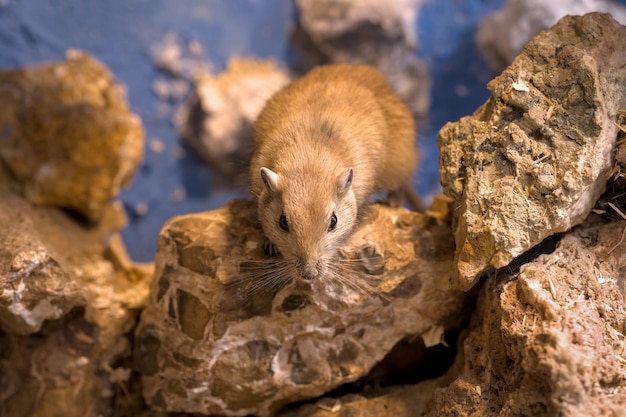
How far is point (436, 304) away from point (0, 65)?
400 centimetres

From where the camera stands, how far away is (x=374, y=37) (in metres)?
5.03

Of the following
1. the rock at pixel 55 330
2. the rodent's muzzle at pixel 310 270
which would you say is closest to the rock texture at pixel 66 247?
the rock at pixel 55 330

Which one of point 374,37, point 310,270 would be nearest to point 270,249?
point 310,270

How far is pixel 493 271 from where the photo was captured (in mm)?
2818

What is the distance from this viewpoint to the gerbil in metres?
2.73

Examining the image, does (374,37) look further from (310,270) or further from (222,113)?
(310,270)

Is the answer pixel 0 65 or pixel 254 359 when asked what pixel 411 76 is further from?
pixel 0 65

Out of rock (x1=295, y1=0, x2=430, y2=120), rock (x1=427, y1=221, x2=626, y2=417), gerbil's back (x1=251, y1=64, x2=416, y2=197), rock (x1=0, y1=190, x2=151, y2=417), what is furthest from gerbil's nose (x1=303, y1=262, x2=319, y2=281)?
rock (x1=295, y1=0, x2=430, y2=120)

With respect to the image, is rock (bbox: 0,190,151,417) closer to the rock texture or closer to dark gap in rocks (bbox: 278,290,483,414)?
the rock texture

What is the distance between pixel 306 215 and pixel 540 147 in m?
1.12

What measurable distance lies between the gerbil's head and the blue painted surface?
207 centimetres

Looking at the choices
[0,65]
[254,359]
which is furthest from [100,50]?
[254,359]

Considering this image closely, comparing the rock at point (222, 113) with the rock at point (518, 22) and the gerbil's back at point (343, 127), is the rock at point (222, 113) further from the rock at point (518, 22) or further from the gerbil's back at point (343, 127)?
the rock at point (518, 22)

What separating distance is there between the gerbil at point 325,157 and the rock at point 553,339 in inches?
32.7
